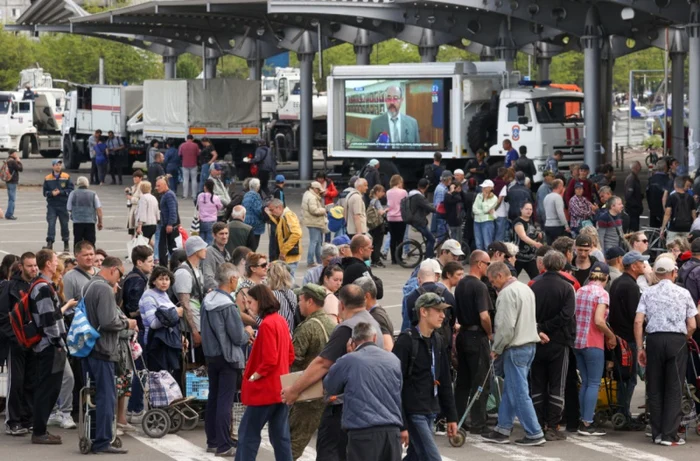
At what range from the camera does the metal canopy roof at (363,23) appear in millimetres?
33750

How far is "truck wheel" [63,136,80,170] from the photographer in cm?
5138

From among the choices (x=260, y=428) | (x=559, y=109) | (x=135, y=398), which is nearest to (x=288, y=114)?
(x=559, y=109)

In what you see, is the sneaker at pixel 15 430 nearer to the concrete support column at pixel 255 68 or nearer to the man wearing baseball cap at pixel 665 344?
the man wearing baseball cap at pixel 665 344

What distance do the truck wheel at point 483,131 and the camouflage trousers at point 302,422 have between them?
24971 millimetres

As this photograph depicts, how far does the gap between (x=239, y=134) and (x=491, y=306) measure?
107 feet

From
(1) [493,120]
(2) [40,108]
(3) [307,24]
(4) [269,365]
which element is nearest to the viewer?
(4) [269,365]

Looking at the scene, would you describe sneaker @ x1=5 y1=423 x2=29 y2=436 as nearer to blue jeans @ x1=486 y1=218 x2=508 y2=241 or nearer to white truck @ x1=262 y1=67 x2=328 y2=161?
blue jeans @ x1=486 y1=218 x2=508 y2=241

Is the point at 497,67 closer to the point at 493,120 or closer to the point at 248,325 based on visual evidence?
the point at 493,120

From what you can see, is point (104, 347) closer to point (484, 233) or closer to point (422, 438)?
point (422, 438)

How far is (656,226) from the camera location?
82.8 feet

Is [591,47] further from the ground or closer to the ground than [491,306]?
further from the ground

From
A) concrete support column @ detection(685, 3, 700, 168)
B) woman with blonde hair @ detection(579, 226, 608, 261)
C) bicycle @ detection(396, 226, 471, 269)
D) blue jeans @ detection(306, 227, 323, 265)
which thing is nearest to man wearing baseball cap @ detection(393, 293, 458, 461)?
woman with blonde hair @ detection(579, 226, 608, 261)

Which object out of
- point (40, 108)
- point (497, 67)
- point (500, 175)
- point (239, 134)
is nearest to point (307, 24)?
point (239, 134)

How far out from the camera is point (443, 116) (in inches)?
1437
